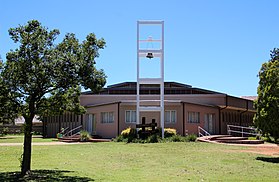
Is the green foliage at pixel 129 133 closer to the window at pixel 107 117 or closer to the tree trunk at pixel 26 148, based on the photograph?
the window at pixel 107 117

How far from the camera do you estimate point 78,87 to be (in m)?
12.1

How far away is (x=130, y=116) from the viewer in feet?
108

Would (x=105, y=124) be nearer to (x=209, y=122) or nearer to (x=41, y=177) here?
(x=209, y=122)

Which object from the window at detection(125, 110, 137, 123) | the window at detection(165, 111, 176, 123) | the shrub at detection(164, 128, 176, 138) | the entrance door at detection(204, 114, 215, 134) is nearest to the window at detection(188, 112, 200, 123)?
the entrance door at detection(204, 114, 215, 134)

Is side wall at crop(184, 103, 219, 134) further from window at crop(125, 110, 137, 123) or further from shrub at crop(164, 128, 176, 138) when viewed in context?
window at crop(125, 110, 137, 123)

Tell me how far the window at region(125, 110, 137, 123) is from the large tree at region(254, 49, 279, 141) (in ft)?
52.3

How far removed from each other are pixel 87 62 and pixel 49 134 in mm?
33619

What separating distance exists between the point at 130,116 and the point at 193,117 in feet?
18.8

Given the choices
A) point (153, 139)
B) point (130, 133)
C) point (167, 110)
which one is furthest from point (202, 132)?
point (130, 133)

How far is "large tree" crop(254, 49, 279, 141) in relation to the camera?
17.5 meters

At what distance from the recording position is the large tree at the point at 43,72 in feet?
36.8

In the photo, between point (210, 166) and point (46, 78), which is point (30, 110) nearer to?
point (46, 78)

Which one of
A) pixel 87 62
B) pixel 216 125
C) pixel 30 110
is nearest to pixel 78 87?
pixel 87 62

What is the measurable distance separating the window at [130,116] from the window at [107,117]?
1374 mm
